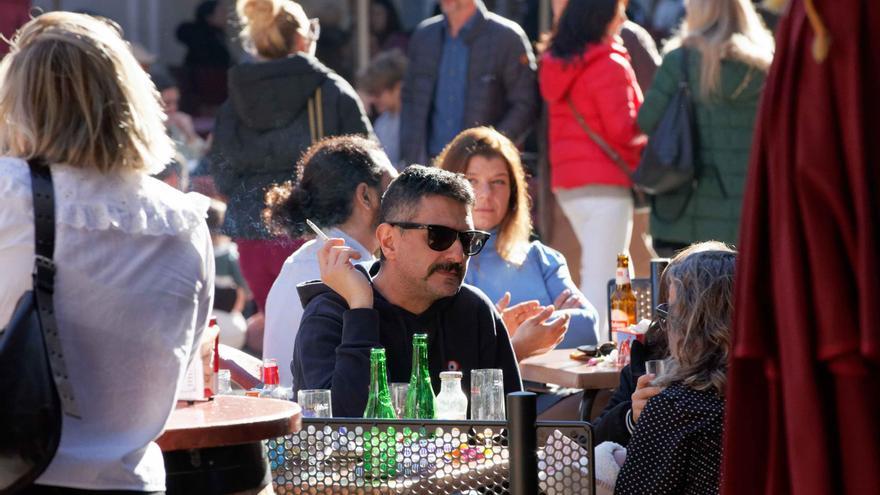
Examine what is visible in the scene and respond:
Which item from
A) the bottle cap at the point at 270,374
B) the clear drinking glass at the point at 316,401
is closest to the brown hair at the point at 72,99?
the clear drinking glass at the point at 316,401

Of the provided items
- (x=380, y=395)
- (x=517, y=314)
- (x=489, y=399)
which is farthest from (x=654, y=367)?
(x=517, y=314)

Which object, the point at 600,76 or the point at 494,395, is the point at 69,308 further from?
the point at 600,76

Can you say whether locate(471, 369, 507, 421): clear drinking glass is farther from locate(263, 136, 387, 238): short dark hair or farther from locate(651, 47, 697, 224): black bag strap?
locate(651, 47, 697, 224): black bag strap

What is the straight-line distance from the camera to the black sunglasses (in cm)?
446

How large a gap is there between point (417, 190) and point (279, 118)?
3.35 metres

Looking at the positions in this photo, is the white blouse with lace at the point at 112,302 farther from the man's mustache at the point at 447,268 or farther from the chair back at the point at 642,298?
the chair back at the point at 642,298

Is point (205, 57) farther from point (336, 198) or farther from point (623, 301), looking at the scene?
point (623, 301)

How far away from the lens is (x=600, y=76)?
781 cm

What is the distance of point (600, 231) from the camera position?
7.98 meters

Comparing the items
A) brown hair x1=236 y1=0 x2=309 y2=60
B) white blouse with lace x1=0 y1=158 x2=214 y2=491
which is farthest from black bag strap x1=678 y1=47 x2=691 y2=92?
white blouse with lace x1=0 y1=158 x2=214 y2=491

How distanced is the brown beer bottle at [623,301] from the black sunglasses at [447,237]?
118 cm

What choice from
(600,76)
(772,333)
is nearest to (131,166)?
(772,333)

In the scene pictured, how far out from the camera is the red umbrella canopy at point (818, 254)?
2.02 m

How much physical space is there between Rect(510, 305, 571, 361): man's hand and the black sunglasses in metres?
0.75
